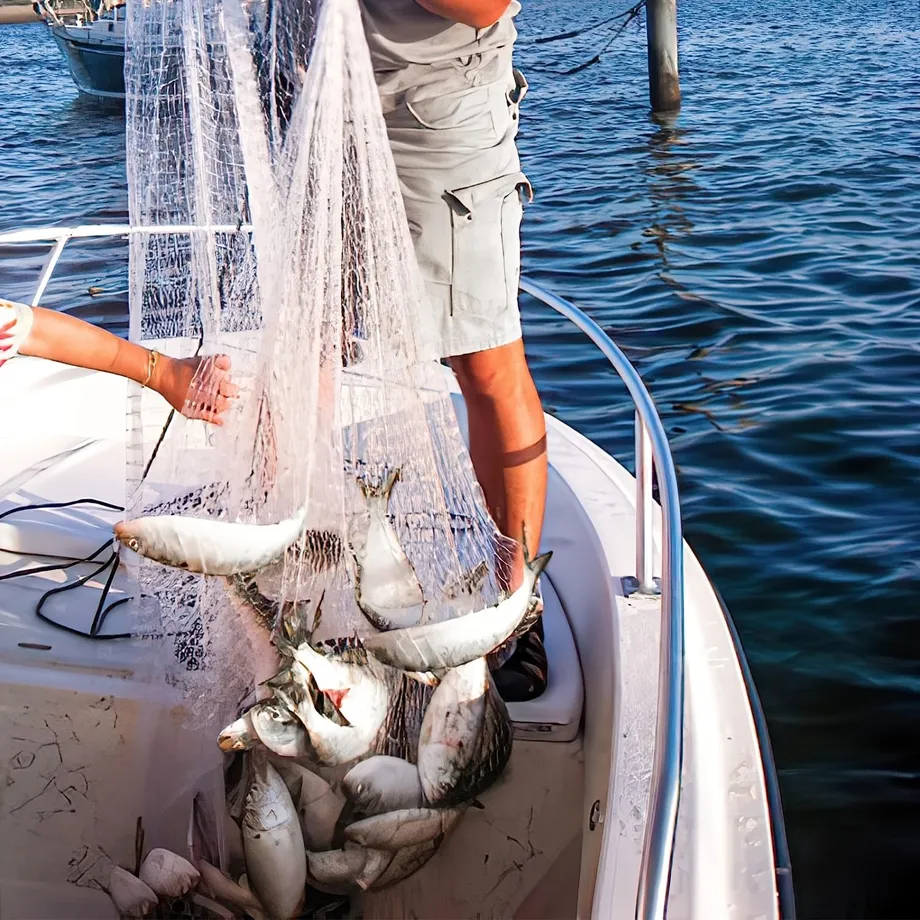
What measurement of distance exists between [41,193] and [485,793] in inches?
550

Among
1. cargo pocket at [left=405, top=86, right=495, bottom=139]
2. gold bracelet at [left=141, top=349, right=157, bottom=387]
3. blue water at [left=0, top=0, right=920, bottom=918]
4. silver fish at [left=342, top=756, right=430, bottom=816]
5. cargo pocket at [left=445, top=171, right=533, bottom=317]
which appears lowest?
blue water at [left=0, top=0, right=920, bottom=918]

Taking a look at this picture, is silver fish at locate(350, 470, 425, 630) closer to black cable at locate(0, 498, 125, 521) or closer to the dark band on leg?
the dark band on leg

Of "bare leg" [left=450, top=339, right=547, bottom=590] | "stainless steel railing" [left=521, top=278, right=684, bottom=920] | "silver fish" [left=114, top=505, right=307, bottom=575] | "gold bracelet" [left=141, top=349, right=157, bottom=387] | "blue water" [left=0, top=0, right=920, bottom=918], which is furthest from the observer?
"blue water" [left=0, top=0, right=920, bottom=918]

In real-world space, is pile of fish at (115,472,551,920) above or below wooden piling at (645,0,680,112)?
below

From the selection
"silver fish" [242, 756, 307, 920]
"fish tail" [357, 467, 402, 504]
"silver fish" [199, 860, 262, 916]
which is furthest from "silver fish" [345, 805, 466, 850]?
"fish tail" [357, 467, 402, 504]

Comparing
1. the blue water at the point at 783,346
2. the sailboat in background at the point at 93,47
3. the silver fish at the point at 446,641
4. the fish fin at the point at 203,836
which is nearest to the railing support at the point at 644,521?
the silver fish at the point at 446,641

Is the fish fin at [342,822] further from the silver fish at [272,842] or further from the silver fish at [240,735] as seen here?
the silver fish at [240,735]

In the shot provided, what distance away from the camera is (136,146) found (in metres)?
2.15

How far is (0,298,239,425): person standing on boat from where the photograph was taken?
2.00 meters

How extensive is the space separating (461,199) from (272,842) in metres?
1.23

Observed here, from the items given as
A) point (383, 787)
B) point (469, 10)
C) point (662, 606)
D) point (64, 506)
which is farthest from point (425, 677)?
point (64, 506)

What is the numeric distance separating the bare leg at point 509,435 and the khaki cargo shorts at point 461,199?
9 centimetres

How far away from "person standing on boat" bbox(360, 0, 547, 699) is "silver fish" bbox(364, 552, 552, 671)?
0.20 m

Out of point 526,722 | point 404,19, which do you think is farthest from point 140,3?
point 526,722
